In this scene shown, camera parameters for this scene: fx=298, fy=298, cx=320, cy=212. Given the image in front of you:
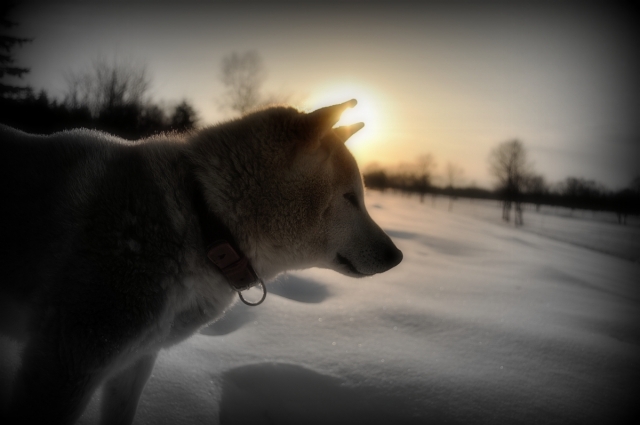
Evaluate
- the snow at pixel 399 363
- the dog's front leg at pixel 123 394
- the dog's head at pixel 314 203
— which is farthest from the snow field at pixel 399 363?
the dog's head at pixel 314 203

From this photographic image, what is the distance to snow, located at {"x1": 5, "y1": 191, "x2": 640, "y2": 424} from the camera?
201cm

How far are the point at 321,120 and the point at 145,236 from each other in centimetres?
104

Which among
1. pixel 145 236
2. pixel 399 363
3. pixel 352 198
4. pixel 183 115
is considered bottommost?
pixel 399 363

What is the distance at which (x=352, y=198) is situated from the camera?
1.88 metres

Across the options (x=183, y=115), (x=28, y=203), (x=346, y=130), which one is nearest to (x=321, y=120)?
(x=346, y=130)

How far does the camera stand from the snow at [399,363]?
79.1 inches

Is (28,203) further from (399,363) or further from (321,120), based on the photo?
(399,363)

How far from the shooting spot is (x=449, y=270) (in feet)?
19.5

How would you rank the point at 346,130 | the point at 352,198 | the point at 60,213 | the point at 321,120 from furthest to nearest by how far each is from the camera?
the point at 346,130 < the point at 352,198 < the point at 321,120 < the point at 60,213

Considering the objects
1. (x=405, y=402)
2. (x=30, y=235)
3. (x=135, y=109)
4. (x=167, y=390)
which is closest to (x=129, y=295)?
(x=30, y=235)

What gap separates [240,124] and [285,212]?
0.59 m

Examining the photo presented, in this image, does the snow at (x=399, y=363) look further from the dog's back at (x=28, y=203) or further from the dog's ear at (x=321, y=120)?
the dog's ear at (x=321, y=120)

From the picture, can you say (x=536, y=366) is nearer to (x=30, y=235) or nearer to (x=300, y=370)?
(x=300, y=370)

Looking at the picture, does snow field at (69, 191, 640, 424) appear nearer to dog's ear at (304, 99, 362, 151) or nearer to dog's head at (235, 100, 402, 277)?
dog's head at (235, 100, 402, 277)
